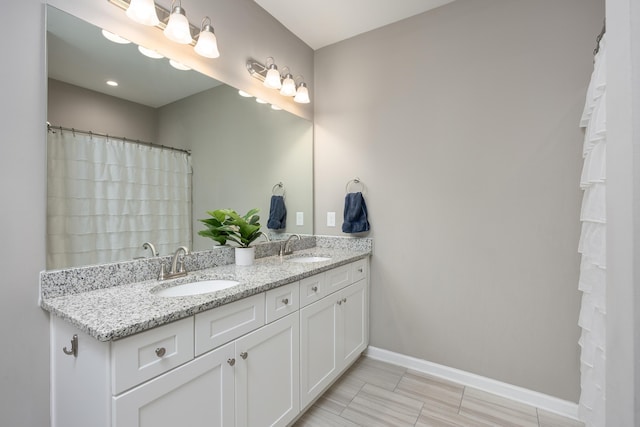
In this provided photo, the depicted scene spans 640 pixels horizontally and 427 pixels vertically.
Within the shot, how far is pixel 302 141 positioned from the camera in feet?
8.25

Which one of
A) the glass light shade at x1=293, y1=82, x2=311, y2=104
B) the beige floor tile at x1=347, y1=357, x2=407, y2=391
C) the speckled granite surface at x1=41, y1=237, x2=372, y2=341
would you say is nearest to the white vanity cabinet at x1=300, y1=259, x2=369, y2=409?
the beige floor tile at x1=347, y1=357, x2=407, y2=391

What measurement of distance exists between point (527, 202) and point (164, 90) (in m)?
2.21

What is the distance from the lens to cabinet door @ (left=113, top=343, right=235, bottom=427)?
85cm

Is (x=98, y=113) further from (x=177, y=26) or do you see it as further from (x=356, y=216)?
(x=356, y=216)

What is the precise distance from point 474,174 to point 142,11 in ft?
6.75

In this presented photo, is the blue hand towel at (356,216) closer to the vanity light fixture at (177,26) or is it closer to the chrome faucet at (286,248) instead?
the chrome faucet at (286,248)

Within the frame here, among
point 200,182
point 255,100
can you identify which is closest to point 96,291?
point 200,182

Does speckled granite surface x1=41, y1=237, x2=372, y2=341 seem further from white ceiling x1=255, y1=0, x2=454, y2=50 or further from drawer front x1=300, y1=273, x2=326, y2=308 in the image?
white ceiling x1=255, y1=0, x2=454, y2=50

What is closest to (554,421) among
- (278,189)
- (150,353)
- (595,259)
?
(595,259)

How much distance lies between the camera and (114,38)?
1.28 m

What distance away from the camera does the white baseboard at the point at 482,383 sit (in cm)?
170

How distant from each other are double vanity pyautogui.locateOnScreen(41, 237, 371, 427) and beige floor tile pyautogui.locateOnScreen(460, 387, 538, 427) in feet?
2.85
